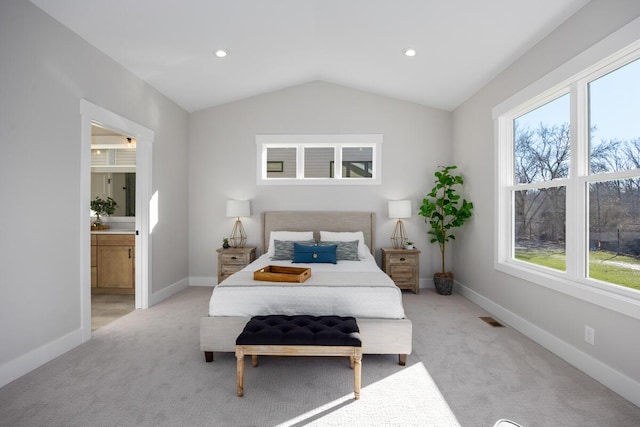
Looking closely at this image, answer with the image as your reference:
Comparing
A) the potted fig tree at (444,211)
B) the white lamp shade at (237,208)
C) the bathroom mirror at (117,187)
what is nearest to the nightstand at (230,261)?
the white lamp shade at (237,208)

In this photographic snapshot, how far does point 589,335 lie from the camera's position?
2572 mm

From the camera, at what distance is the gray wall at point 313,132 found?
5.37m

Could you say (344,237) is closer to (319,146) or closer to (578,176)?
(319,146)

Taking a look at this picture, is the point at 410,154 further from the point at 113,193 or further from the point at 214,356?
the point at 113,193

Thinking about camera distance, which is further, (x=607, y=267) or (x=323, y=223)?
(x=323, y=223)

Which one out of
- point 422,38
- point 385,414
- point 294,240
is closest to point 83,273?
point 294,240

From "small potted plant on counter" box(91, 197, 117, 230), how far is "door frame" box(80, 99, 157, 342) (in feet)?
4.10

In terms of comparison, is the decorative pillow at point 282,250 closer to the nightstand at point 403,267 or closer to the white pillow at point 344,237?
the white pillow at point 344,237

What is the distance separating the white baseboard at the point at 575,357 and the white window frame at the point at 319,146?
257 cm

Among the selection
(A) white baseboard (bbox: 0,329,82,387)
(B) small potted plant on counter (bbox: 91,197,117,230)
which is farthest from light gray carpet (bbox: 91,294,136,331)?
(B) small potted plant on counter (bbox: 91,197,117,230)

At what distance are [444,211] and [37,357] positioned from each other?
476 centimetres

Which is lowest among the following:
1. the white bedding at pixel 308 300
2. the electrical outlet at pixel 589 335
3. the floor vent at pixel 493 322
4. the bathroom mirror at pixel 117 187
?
the floor vent at pixel 493 322

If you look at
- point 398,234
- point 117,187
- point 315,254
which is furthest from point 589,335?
point 117,187

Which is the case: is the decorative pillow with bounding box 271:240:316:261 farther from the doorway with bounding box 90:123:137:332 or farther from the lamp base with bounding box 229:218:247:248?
the doorway with bounding box 90:123:137:332
